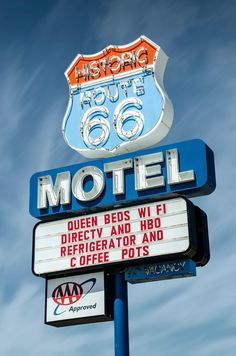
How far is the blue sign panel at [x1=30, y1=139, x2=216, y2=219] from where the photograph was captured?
72.4 feet

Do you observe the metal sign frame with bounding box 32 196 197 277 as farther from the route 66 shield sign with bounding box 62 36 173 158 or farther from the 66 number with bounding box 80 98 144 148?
the 66 number with bounding box 80 98 144 148

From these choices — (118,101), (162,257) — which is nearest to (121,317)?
(162,257)

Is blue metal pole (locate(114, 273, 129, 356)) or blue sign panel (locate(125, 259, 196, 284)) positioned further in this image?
blue metal pole (locate(114, 273, 129, 356))

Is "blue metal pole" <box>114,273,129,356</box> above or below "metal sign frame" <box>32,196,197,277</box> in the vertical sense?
below

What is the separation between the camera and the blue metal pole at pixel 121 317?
21.5 m

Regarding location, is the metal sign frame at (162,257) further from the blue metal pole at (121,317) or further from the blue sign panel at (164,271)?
the blue metal pole at (121,317)

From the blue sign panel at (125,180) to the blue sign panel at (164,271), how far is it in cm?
201

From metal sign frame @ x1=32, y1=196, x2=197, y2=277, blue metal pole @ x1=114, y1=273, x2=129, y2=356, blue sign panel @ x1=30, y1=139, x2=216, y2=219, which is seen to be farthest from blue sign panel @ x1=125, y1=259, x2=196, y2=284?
blue sign panel @ x1=30, y1=139, x2=216, y2=219

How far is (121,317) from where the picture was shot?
2186cm

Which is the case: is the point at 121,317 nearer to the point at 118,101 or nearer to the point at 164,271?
the point at 164,271

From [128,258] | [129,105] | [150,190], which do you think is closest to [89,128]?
[129,105]

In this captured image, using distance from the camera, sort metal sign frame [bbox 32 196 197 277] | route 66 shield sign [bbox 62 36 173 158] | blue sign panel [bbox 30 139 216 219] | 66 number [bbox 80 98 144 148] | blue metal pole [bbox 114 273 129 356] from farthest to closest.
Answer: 66 number [bbox 80 98 144 148] < route 66 shield sign [bbox 62 36 173 158] < blue sign panel [bbox 30 139 216 219] < blue metal pole [bbox 114 273 129 356] < metal sign frame [bbox 32 196 197 277]

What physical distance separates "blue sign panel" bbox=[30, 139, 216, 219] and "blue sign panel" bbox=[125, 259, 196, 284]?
2.01m

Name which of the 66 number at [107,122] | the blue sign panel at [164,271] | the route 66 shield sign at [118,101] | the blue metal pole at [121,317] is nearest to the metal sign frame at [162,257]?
the blue sign panel at [164,271]
